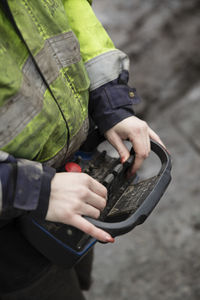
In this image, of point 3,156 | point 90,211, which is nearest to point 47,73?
point 3,156

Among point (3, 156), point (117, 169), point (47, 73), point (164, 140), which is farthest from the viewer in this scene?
point (164, 140)

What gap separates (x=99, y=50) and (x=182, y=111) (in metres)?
1.78

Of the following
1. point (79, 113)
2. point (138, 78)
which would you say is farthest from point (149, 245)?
point (138, 78)

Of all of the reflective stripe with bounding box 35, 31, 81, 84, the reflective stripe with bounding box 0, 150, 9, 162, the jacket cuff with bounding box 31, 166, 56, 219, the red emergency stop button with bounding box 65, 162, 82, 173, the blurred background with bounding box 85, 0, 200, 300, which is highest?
the reflective stripe with bounding box 35, 31, 81, 84

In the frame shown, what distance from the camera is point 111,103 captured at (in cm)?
104

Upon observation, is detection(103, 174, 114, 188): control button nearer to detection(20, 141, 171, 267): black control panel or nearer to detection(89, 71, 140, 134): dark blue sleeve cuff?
detection(20, 141, 171, 267): black control panel

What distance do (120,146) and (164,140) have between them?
5.07 ft

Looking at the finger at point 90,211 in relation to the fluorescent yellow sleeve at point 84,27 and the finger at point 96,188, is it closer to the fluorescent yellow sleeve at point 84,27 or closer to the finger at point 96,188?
the finger at point 96,188

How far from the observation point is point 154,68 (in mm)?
3205

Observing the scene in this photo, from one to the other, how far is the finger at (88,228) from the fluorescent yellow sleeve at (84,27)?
50 cm

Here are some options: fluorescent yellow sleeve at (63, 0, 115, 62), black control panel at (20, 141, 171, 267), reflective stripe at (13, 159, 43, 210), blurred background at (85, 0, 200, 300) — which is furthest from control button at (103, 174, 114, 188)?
blurred background at (85, 0, 200, 300)

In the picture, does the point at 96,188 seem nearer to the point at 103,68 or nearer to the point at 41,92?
the point at 41,92

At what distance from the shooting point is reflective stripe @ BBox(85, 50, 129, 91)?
105 centimetres

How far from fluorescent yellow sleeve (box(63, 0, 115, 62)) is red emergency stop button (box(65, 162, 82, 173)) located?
0.30m
